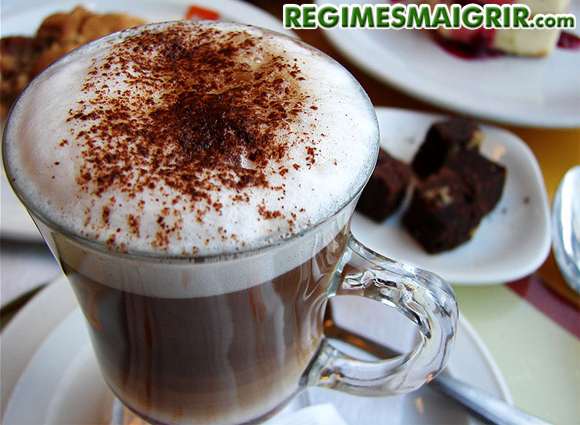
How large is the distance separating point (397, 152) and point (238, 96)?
3.14ft

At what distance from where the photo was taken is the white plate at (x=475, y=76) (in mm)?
1658

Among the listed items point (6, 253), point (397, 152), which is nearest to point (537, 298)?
point (397, 152)

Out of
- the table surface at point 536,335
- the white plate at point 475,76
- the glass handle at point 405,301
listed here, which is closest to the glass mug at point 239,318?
the glass handle at point 405,301

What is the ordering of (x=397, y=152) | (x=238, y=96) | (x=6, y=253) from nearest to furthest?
(x=238, y=96) < (x=6, y=253) < (x=397, y=152)

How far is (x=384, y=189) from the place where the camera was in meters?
1.44

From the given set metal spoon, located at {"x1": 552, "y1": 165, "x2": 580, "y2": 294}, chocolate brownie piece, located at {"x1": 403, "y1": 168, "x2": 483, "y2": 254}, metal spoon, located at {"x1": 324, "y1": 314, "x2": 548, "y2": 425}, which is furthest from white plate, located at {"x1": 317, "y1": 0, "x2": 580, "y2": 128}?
metal spoon, located at {"x1": 324, "y1": 314, "x2": 548, "y2": 425}

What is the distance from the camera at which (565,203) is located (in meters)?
1.51

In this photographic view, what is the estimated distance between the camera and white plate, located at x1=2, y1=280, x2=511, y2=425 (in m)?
1.00

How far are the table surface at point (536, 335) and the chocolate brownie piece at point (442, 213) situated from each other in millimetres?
126

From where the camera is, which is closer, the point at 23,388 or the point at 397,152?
the point at 23,388

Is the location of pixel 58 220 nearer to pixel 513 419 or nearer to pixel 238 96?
pixel 238 96

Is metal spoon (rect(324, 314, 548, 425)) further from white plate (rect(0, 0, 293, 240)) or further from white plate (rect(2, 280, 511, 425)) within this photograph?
white plate (rect(0, 0, 293, 240))

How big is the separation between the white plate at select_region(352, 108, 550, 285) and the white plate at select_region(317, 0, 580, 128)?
6 cm

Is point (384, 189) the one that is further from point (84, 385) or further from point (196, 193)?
point (196, 193)
